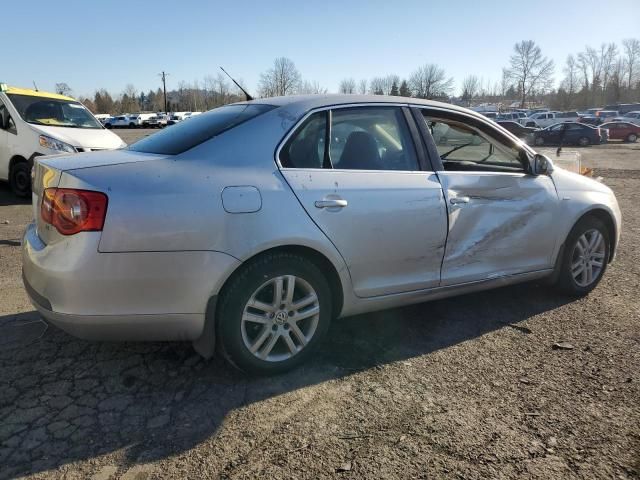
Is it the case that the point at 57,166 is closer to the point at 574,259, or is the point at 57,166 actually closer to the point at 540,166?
the point at 540,166

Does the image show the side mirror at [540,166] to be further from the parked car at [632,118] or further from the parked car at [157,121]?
the parked car at [157,121]

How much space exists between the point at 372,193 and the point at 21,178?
7.69 meters

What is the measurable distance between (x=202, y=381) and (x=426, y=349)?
150 centimetres

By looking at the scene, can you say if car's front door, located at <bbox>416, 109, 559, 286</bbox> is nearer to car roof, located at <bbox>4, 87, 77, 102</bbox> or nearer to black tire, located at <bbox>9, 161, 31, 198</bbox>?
black tire, located at <bbox>9, 161, 31, 198</bbox>

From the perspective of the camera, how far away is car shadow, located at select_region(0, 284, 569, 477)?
2.41 metres

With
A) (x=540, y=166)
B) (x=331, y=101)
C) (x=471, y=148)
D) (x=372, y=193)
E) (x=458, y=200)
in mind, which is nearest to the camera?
(x=372, y=193)

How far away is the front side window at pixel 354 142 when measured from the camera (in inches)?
121

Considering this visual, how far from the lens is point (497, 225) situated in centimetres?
379

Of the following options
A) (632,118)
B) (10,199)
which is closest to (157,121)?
(632,118)

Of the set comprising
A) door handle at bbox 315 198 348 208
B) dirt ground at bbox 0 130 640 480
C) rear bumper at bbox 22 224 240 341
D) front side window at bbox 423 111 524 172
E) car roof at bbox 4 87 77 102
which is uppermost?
car roof at bbox 4 87 77 102

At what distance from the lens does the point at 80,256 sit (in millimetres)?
2520

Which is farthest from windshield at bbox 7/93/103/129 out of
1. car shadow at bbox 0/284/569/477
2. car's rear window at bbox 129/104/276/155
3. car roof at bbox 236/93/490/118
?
car roof at bbox 236/93/490/118

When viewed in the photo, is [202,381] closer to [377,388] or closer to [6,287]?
[377,388]

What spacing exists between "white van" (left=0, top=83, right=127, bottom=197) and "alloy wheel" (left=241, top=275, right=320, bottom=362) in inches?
254
